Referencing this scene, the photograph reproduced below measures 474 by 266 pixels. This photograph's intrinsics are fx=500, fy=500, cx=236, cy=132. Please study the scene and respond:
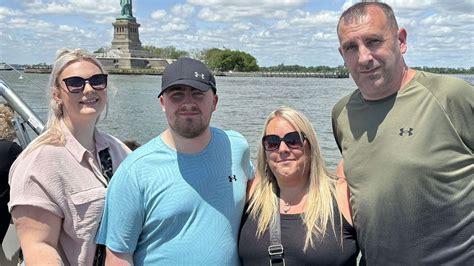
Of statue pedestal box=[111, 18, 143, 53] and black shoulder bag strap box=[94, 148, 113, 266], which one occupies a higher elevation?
statue pedestal box=[111, 18, 143, 53]

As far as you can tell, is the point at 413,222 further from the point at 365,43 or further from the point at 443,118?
the point at 365,43

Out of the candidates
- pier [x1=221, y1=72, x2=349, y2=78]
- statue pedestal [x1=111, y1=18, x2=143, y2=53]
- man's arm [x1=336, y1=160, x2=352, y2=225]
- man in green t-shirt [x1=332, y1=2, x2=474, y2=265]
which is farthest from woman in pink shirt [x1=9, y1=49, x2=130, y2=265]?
pier [x1=221, y1=72, x2=349, y2=78]

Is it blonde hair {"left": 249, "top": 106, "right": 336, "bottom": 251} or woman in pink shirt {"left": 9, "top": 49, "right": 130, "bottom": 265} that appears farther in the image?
blonde hair {"left": 249, "top": 106, "right": 336, "bottom": 251}

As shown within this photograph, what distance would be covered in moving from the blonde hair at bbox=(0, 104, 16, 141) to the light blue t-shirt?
1859mm

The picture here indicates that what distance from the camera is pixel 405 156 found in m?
2.91

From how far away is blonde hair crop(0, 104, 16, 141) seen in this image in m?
4.26

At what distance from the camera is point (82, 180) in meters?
3.00

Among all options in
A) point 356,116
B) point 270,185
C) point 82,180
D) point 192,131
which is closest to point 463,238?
point 356,116

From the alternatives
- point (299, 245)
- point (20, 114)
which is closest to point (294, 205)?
point (299, 245)

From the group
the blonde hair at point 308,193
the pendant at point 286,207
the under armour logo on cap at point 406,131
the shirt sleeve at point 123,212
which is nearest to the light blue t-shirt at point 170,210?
→ the shirt sleeve at point 123,212

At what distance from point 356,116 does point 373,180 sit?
45cm

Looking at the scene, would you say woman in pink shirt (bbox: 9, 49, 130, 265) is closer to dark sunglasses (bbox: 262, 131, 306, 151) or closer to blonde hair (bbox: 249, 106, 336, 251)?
blonde hair (bbox: 249, 106, 336, 251)

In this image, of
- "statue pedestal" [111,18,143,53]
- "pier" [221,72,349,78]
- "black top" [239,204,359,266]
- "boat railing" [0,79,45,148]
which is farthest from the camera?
"pier" [221,72,349,78]

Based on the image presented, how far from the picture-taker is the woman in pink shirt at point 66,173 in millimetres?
2791
